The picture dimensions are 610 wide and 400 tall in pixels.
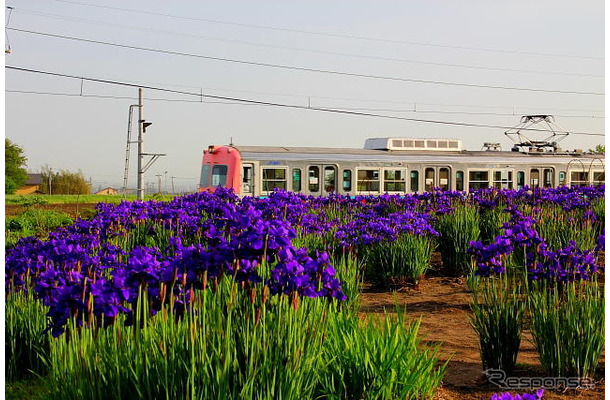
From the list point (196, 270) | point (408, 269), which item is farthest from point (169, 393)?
point (408, 269)

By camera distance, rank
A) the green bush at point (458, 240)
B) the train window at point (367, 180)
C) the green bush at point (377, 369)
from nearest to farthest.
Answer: the green bush at point (377, 369) < the green bush at point (458, 240) < the train window at point (367, 180)

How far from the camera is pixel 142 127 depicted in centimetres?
2439

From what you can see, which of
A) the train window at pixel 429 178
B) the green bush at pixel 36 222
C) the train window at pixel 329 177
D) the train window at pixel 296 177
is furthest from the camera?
the train window at pixel 429 178

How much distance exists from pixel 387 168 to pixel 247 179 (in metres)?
4.22

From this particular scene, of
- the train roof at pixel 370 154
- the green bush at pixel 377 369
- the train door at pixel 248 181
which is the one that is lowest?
the green bush at pixel 377 369

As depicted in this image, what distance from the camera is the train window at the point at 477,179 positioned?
21.4m

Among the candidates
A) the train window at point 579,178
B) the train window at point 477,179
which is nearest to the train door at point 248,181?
the train window at point 477,179

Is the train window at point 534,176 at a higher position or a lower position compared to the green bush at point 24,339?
higher

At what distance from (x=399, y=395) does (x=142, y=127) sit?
22009 millimetres

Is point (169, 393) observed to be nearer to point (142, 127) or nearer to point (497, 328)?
point (497, 328)

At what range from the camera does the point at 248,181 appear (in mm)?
18766

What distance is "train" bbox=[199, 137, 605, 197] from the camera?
18906 millimetres

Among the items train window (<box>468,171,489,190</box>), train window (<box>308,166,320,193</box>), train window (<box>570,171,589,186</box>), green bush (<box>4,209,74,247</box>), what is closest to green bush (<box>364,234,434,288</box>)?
green bush (<box>4,209,74,247</box>)

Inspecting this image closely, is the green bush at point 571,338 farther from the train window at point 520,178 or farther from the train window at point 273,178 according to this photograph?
the train window at point 520,178
